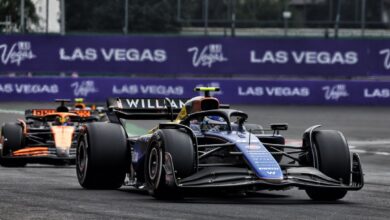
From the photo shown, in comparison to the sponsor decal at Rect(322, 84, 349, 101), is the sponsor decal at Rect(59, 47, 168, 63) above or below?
above

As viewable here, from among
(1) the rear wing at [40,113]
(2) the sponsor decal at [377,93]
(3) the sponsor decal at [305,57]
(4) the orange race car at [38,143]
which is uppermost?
(3) the sponsor decal at [305,57]

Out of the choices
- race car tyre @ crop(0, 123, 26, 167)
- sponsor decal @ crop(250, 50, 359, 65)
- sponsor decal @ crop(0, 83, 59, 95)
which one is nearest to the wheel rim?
race car tyre @ crop(0, 123, 26, 167)

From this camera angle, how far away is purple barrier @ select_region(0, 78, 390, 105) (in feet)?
119

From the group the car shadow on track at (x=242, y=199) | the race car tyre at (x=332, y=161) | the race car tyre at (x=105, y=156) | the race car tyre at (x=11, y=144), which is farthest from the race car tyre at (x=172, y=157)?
the race car tyre at (x=11, y=144)

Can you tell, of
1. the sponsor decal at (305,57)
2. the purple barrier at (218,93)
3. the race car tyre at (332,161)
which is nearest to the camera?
the race car tyre at (332,161)

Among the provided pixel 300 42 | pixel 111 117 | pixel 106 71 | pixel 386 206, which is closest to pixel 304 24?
pixel 300 42

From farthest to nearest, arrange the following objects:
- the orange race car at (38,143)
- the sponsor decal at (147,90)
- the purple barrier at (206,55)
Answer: the purple barrier at (206,55) → the sponsor decal at (147,90) → the orange race car at (38,143)

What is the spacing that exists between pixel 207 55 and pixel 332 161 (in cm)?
2678

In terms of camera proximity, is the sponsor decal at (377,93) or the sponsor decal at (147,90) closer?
the sponsor decal at (147,90)

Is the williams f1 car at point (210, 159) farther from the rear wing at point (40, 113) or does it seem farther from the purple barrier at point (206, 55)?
the purple barrier at point (206, 55)

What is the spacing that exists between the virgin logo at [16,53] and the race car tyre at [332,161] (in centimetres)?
2667

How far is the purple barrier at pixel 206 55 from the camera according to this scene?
124 feet

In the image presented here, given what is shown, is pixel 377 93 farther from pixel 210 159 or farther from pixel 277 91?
pixel 210 159

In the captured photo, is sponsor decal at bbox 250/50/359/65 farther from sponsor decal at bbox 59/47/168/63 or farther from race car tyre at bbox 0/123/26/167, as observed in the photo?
race car tyre at bbox 0/123/26/167
